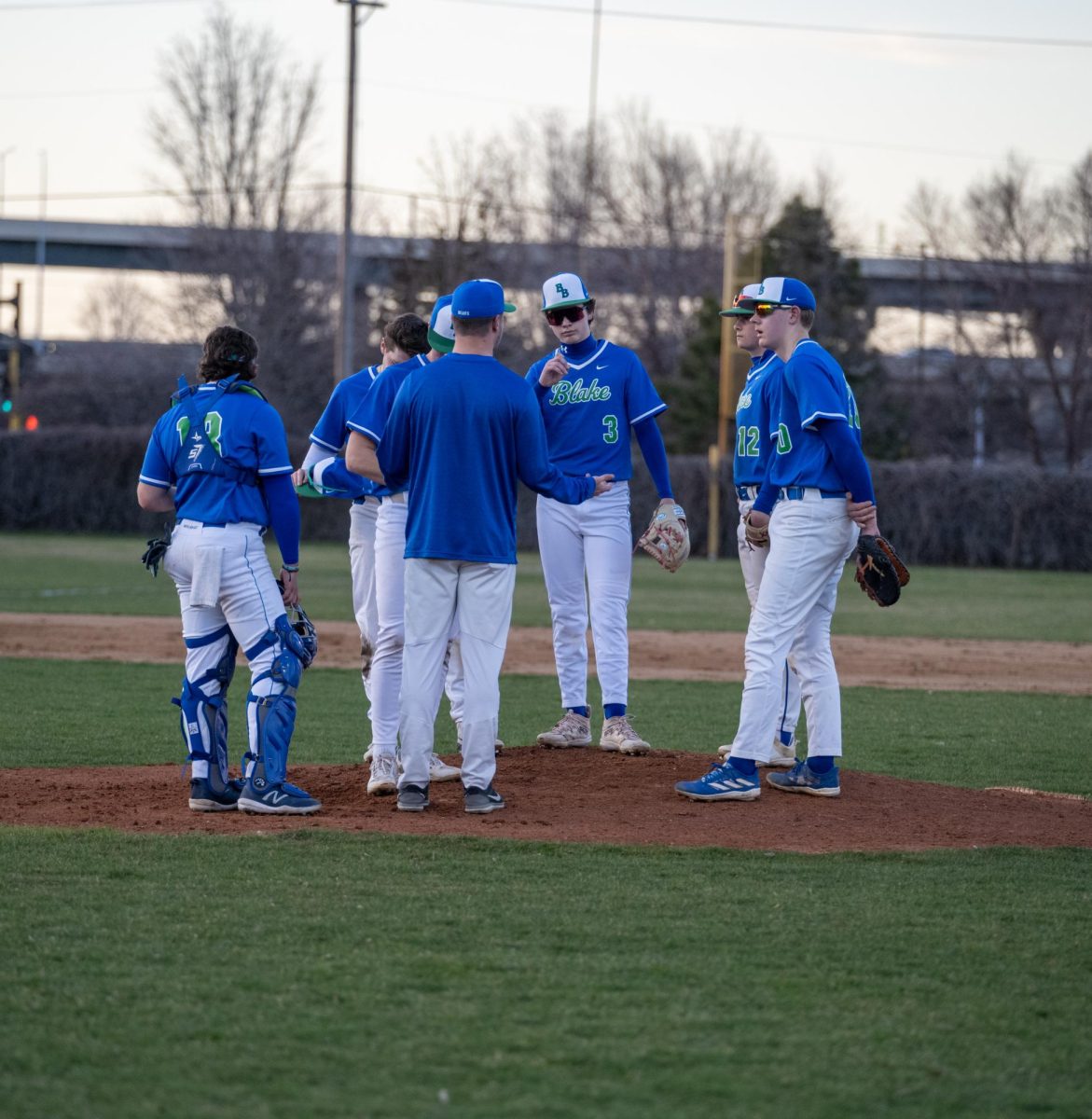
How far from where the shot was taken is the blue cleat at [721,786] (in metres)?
6.48

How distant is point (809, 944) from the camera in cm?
446

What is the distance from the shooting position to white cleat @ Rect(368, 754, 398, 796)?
665 cm

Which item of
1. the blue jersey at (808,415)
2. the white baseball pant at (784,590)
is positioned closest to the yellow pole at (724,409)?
the blue jersey at (808,415)

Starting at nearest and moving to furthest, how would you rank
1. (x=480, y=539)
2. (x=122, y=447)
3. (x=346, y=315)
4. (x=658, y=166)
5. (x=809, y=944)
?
1. (x=809, y=944)
2. (x=480, y=539)
3. (x=346, y=315)
4. (x=122, y=447)
5. (x=658, y=166)

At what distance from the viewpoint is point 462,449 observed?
5.90 metres

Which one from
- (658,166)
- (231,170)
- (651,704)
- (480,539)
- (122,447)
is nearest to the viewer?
(480,539)

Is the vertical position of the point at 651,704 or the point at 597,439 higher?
the point at 597,439

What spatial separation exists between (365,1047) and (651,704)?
7.23m

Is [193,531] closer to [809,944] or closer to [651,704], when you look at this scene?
[809,944]

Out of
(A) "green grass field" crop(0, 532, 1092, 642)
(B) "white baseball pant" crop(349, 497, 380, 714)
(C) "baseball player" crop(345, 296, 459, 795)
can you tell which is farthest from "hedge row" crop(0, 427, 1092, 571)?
(C) "baseball player" crop(345, 296, 459, 795)

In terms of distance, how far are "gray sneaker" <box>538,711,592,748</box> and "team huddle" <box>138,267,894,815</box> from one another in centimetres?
70

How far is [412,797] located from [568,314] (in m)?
2.62

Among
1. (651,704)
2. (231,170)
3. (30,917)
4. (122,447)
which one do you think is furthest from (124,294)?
(30,917)

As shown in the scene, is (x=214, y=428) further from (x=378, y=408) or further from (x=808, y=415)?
(x=808, y=415)
